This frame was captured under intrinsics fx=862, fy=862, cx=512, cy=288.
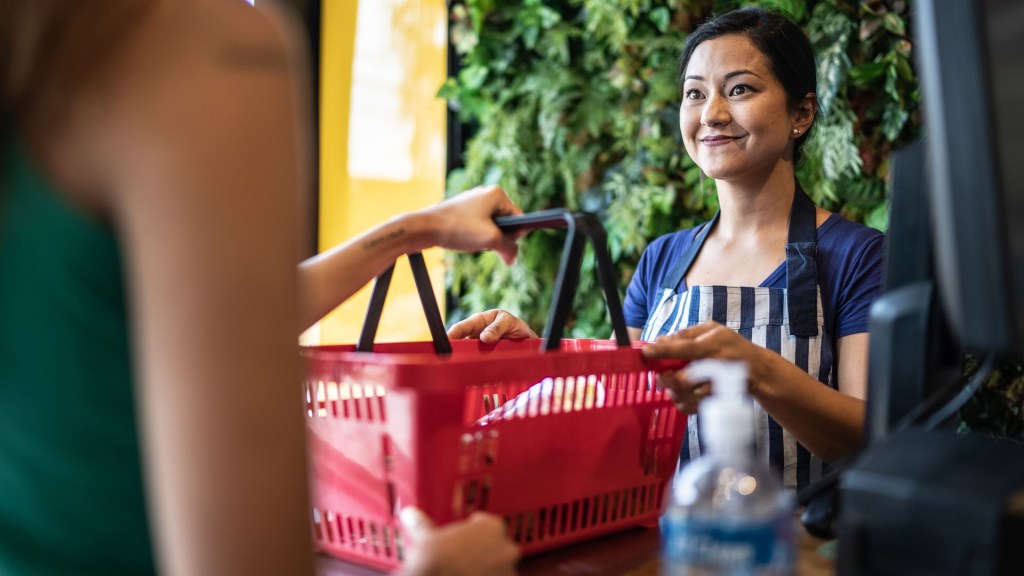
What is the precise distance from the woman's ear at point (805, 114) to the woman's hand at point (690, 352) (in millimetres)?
901

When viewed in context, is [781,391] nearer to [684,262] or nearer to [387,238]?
[387,238]

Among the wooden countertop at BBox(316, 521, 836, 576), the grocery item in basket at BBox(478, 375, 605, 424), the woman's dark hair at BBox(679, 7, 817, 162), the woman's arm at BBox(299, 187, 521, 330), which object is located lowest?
the wooden countertop at BBox(316, 521, 836, 576)

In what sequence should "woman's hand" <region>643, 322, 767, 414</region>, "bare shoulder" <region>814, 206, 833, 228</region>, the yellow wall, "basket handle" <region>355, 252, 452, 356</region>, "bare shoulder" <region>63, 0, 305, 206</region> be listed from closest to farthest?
"bare shoulder" <region>63, 0, 305, 206</region> → "woman's hand" <region>643, 322, 767, 414</region> → "basket handle" <region>355, 252, 452, 356</region> → "bare shoulder" <region>814, 206, 833, 228</region> → the yellow wall

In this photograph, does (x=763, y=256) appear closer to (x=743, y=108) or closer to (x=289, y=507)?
(x=743, y=108)

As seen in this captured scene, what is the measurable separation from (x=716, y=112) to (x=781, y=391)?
0.76 metres

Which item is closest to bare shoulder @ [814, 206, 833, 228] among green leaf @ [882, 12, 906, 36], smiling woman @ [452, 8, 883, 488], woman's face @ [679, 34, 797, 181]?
smiling woman @ [452, 8, 883, 488]

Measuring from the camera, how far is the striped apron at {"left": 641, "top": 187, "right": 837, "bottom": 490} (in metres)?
1.63

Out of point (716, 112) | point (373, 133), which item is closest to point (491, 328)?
point (716, 112)

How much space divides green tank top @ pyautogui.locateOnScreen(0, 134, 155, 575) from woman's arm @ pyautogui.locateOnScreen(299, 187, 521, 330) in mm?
463

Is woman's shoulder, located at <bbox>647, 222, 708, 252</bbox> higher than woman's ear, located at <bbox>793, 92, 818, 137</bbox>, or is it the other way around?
woman's ear, located at <bbox>793, 92, 818, 137</bbox>

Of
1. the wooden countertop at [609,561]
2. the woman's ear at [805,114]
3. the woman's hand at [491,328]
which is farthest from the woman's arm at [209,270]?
the woman's ear at [805,114]

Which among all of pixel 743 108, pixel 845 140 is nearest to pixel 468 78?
pixel 845 140

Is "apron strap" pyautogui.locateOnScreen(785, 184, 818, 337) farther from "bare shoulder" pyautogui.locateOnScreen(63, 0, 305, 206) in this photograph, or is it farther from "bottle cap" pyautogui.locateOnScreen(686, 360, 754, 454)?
"bare shoulder" pyautogui.locateOnScreen(63, 0, 305, 206)

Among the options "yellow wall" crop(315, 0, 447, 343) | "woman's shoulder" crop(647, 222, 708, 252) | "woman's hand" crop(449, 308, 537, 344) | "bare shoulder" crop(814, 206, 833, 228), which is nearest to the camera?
"woman's hand" crop(449, 308, 537, 344)
